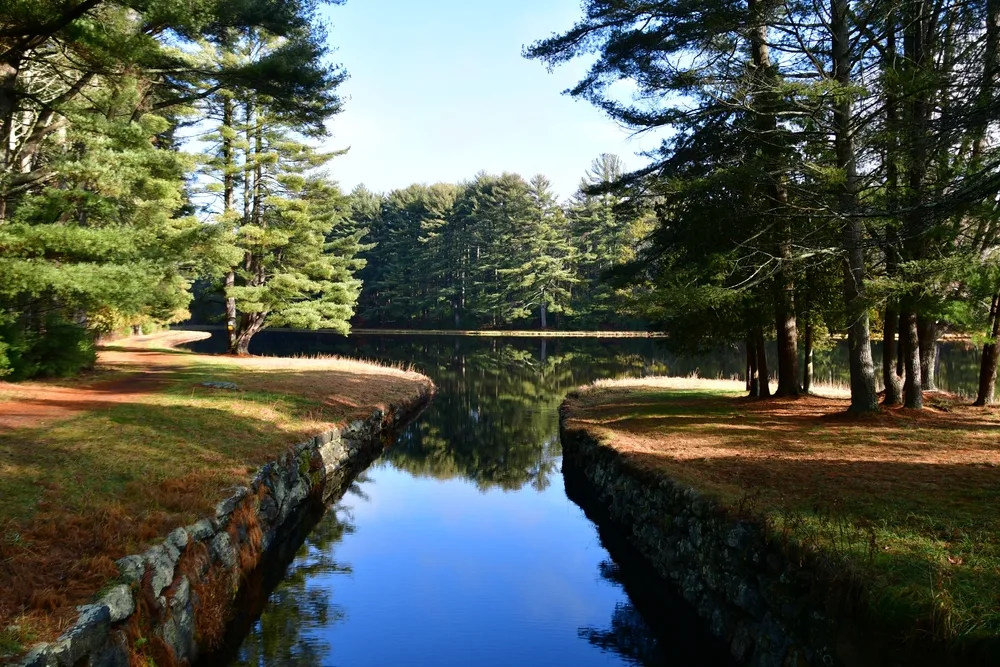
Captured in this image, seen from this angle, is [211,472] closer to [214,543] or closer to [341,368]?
[214,543]

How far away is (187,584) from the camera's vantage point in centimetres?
601

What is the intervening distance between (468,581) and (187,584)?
3.67 metres

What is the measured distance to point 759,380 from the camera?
53.1 ft

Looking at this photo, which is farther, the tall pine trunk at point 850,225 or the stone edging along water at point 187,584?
the tall pine trunk at point 850,225

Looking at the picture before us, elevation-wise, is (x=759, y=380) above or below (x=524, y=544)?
above

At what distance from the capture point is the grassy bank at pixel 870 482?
4.57 m

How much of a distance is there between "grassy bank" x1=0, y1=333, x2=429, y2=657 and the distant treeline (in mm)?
41184

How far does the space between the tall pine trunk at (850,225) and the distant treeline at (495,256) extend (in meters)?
41.1

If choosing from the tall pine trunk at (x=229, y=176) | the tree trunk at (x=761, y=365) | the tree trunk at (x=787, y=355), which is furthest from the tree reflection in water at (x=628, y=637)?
the tall pine trunk at (x=229, y=176)

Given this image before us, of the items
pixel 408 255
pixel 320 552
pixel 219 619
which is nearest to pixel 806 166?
pixel 320 552

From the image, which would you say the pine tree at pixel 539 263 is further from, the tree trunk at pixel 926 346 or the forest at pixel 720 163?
the tree trunk at pixel 926 346

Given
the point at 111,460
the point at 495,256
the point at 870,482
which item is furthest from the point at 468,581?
the point at 495,256

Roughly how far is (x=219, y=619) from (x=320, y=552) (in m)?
3.01

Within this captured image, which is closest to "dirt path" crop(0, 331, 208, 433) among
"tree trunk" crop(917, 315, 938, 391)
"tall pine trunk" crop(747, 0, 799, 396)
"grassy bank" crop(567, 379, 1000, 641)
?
"grassy bank" crop(567, 379, 1000, 641)
